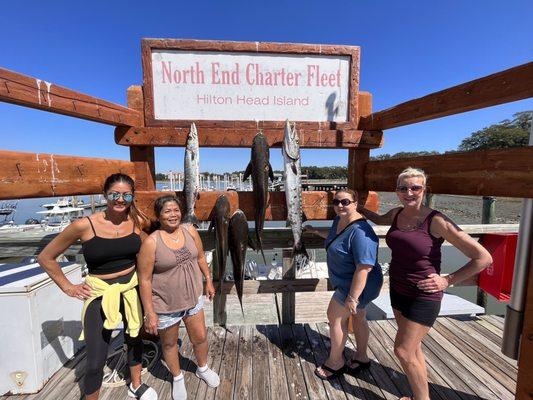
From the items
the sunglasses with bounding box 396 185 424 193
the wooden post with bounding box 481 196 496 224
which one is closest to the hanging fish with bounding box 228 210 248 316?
the sunglasses with bounding box 396 185 424 193

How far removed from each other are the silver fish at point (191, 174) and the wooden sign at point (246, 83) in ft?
0.92

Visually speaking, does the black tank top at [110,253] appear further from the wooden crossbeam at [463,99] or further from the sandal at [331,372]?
the wooden crossbeam at [463,99]

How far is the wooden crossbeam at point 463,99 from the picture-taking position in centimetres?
177

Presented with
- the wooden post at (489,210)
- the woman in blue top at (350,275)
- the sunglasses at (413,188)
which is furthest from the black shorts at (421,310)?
the wooden post at (489,210)

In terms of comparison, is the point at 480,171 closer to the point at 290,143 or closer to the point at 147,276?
the point at 290,143

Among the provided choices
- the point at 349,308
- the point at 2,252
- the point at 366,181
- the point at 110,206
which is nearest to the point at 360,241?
the point at 349,308

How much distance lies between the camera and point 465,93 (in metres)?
2.12

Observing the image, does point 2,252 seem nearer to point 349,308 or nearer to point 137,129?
point 137,129

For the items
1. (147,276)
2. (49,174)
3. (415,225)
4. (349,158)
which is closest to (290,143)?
(349,158)

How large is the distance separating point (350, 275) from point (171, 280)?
5.37 ft

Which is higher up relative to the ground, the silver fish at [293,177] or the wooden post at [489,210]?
the silver fish at [293,177]

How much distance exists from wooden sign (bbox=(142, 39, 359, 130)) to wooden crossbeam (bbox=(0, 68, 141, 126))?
11.5 inches

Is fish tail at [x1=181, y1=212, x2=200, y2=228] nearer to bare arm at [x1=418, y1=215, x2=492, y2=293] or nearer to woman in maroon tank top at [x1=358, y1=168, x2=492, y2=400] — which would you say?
woman in maroon tank top at [x1=358, y1=168, x2=492, y2=400]

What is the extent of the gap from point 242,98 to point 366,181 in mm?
1688
